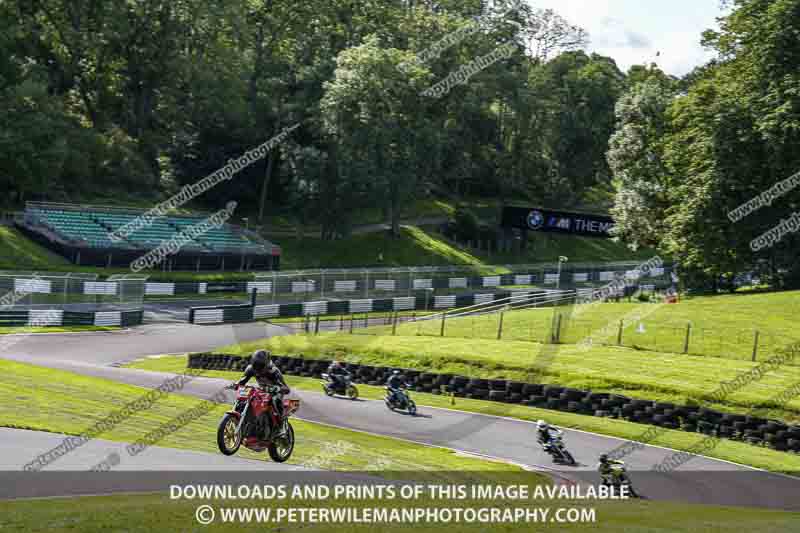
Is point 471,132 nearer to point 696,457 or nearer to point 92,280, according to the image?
point 92,280

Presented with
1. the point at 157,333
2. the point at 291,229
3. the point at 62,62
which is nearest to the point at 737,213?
the point at 157,333

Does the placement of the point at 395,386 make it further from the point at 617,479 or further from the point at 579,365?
the point at 617,479

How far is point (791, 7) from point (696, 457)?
31.5m

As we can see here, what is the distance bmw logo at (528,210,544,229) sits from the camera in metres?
76.9

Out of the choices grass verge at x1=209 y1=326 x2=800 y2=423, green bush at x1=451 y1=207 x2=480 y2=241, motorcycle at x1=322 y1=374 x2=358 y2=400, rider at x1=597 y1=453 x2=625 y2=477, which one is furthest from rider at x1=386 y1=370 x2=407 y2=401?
green bush at x1=451 y1=207 x2=480 y2=241

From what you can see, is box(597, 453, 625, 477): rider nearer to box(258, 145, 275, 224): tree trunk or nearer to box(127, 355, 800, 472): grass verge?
box(127, 355, 800, 472): grass verge

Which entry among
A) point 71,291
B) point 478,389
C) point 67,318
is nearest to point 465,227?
point 67,318

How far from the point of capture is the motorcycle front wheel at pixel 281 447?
15617 millimetres

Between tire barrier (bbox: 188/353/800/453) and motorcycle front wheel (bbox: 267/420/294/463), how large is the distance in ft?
48.7

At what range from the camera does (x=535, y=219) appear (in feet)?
253

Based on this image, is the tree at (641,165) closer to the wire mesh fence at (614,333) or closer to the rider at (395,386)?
the wire mesh fence at (614,333)

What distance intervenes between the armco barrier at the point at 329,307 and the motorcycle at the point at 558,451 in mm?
23616

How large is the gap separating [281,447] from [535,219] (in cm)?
6298

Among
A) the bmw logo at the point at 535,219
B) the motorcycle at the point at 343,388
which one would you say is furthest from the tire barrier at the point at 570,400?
the bmw logo at the point at 535,219
